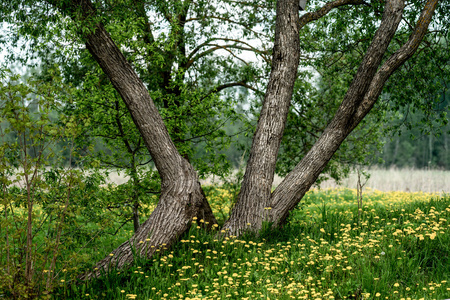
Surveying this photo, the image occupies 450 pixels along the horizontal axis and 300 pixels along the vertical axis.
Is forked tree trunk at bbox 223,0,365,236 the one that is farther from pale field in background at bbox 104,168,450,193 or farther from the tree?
pale field in background at bbox 104,168,450,193

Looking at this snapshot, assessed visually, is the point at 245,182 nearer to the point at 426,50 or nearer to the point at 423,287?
the point at 423,287

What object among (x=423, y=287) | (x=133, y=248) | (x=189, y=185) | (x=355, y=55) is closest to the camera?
(x=423, y=287)

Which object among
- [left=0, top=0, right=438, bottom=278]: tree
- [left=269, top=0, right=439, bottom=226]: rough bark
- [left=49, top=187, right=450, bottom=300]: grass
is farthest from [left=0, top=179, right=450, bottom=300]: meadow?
[left=269, top=0, right=439, bottom=226]: rough bark

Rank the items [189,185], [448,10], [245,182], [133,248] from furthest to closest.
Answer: [448,10], [245,182], [189,185], [133,248]

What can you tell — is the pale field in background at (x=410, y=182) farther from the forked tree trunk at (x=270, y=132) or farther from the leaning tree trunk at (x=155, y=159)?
the leaning tree trunk at (x=155, y=159)

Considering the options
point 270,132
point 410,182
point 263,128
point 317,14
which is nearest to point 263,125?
point 263,128

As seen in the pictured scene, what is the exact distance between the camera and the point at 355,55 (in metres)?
9.03

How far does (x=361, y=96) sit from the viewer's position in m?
6.28

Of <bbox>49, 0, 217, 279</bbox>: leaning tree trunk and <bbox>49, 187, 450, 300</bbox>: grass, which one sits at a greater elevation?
<bbox>49, 0, 217, 279</bbox>: leaning tree trunk

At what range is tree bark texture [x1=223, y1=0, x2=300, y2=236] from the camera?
6082 mm

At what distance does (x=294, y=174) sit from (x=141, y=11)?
427 cm

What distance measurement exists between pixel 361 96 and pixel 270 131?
1.51 m

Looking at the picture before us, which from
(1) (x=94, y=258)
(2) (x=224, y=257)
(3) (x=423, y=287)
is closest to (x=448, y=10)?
(3) (x=423, y=287)

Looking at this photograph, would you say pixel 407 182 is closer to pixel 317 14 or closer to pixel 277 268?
pixel 317 14
